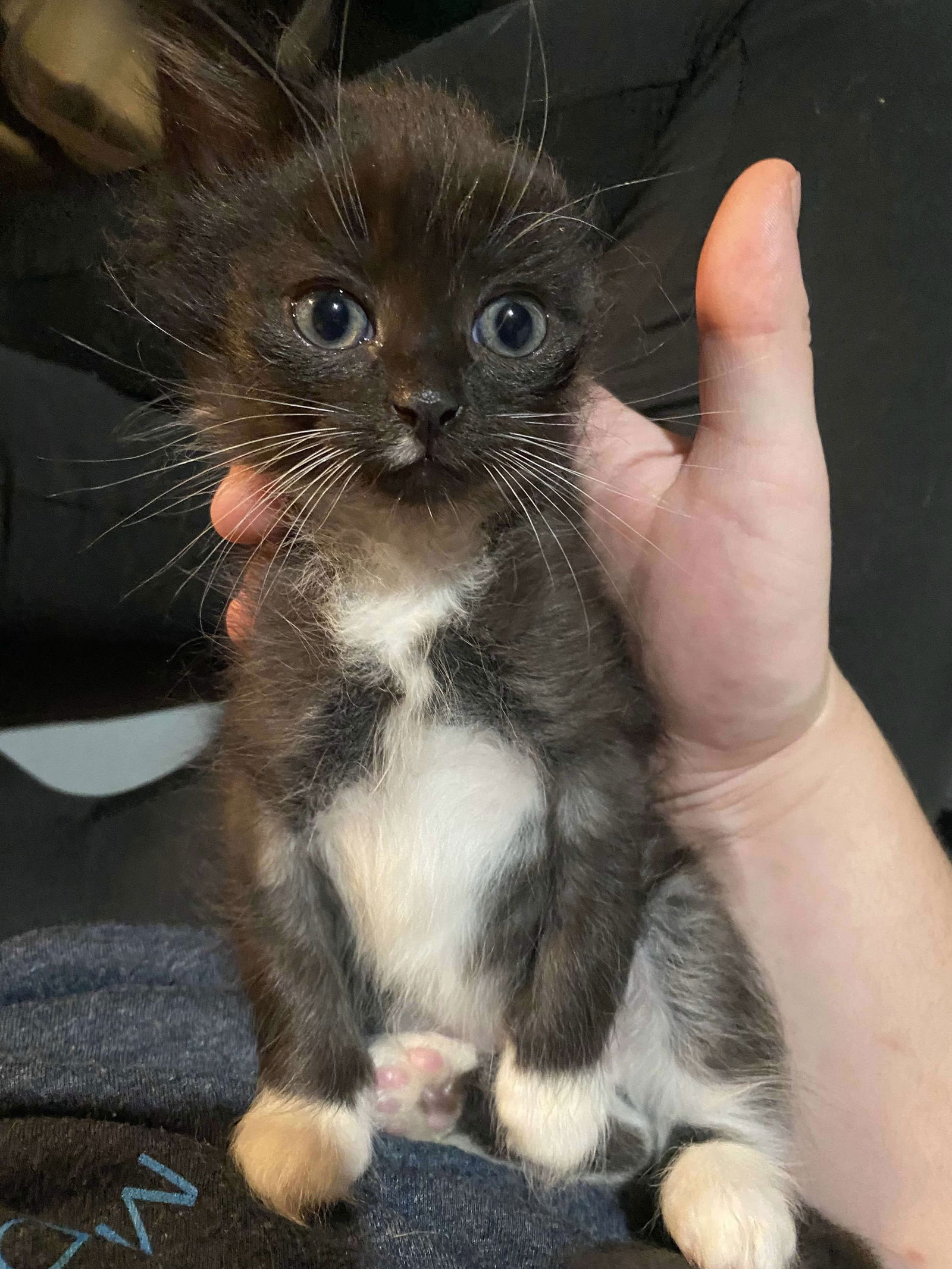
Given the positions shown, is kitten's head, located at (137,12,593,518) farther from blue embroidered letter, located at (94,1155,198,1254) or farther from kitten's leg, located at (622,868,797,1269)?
blue embroidered letter, located at (94,1155,198,1254)

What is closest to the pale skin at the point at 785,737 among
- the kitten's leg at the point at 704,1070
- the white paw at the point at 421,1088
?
the kitten's leg at the point at 704,1070

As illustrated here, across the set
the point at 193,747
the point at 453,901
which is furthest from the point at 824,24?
the point at 193,747

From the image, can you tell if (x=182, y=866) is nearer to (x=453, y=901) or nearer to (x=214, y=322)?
(x=453, y=901)

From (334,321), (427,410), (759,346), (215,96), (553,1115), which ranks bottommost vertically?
(553,1115)

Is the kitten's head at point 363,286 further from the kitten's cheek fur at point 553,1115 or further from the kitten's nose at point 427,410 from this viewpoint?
the kitten's cheek fur at point 553,1115

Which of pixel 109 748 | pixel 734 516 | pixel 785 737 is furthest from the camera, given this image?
pixel 109 748

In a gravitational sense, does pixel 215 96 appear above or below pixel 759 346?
above

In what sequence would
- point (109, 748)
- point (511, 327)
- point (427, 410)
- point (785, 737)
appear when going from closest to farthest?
1. point (427, 410)
2. point (511, 327)
3. point (785, 737)
4. point (109, 748)

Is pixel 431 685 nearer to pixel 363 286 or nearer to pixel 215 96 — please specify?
pixel 363 286

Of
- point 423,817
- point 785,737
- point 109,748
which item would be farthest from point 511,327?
point 109,748
